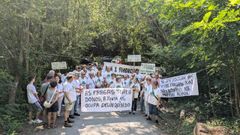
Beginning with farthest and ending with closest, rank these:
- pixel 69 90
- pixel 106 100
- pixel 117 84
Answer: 1. pixel 117 84
2. pixel 106 100
3. pixel 69 90

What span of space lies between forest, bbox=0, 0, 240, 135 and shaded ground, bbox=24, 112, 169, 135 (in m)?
0.71

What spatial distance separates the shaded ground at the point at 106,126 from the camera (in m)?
10.3

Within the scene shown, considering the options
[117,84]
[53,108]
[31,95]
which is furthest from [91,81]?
[53,108]

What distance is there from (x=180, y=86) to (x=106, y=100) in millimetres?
3036

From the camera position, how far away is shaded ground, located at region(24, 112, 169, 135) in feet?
33.9

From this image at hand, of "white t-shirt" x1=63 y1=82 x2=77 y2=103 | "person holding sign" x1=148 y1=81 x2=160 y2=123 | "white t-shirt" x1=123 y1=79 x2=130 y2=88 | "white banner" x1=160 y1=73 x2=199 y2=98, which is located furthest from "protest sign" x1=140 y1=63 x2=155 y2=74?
"white t-shirt" x1=63 y1=82 x2=77 y2=103

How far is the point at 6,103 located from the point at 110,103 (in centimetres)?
380

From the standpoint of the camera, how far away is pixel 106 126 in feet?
36.2

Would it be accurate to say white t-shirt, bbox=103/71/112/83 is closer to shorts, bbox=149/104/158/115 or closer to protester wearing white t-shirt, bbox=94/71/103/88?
protester wearing white t-shirt, bbox=94/71/103/88

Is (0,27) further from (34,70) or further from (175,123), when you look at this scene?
A: (175,123)

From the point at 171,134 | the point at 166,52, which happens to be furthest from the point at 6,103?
the point at 166,52

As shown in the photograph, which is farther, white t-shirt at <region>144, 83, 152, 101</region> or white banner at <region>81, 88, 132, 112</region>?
white banner at <region>81, 88, 132, 112</region>

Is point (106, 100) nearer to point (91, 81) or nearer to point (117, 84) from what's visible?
point (117, 84)

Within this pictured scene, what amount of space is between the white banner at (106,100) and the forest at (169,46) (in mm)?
1739
